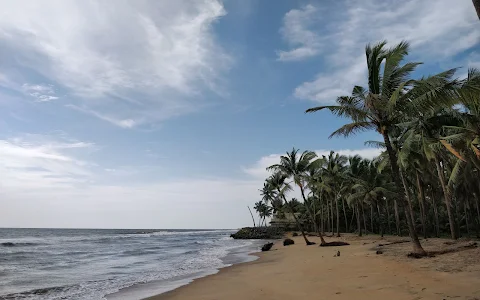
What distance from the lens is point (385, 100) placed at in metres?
13.0

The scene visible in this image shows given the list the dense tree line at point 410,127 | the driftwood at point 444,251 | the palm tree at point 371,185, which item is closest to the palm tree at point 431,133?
the dense tree line at point 410,127

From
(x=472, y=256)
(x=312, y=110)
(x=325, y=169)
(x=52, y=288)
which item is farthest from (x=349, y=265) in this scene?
(x=325, y=169)

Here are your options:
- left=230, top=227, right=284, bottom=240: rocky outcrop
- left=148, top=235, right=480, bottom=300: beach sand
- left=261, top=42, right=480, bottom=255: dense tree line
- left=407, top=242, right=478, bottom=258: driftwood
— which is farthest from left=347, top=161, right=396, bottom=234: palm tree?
left=230, top=227, right=284, bottom=240: rocky outcrop

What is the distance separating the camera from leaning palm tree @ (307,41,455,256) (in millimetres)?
12712

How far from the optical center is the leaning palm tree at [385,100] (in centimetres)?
1271

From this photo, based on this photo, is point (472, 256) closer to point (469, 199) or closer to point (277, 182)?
point (277, 182)

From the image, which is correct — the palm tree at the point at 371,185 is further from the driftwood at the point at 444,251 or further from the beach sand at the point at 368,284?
the beach sand at the point at 368,284

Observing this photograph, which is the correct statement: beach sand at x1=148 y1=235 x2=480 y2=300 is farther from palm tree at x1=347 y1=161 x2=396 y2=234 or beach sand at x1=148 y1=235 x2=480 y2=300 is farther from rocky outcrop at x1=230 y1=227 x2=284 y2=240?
rocky outcrop at x1=230 y1=227 x2=284 y2=240

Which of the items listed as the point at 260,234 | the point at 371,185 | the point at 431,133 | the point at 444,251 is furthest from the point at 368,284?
the point at 260,234

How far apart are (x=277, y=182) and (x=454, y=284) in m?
26.3

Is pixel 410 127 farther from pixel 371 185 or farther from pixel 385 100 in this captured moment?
pixel 371 185

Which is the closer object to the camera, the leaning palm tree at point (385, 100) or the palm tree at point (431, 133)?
the leaning palm tree at point (385, 100)

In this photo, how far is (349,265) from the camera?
42.4ft

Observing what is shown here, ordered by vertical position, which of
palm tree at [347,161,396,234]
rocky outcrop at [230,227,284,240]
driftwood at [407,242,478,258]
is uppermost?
palm tree at [347,161,396,234]
